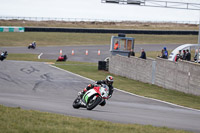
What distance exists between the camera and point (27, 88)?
1878cm

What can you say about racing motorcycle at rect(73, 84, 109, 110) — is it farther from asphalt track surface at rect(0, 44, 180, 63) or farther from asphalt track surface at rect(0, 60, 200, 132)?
asphalt track surface at rect(0, 44, 180, 63)

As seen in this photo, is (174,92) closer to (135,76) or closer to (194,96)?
(194,96)

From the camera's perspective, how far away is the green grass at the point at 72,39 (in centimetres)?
6159

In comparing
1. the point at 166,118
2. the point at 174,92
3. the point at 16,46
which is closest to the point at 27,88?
the point at 174,92

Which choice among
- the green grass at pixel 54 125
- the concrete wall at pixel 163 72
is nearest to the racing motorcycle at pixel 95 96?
the green grass at pixel 54 125

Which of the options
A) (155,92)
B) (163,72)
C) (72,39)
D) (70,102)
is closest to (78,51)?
(72,39)

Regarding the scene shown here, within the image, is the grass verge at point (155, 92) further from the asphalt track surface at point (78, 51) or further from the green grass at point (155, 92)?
the asphalt track surface at point (78, 51)

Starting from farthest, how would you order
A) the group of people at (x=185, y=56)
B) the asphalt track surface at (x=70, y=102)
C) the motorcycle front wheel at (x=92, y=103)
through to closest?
the group of people at (x=185, y=56) < the motorcycle front wheel at (x=92, y=103) < the asphalt track surface at (x=70, y=102)

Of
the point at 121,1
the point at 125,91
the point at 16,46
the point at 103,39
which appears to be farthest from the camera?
the point at 103,39

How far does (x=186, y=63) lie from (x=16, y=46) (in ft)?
132

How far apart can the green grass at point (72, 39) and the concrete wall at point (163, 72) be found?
115 feet

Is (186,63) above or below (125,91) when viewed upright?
above

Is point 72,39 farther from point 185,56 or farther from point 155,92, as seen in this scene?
point 155,92

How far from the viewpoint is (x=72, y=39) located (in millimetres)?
65000
